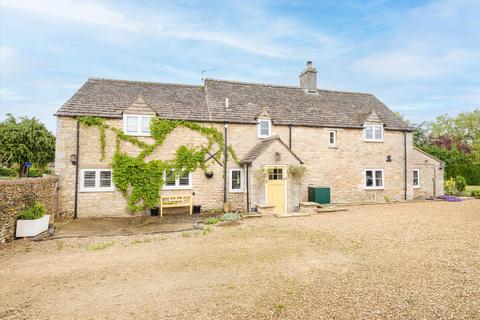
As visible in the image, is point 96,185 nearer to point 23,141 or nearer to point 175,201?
point 175,201

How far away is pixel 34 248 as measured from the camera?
958 cm

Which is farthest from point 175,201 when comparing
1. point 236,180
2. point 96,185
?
point 96,185

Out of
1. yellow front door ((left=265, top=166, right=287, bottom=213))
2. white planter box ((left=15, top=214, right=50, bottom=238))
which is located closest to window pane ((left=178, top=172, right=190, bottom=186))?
yellow front door ((left=265, top=166, right=287, bottom=213))

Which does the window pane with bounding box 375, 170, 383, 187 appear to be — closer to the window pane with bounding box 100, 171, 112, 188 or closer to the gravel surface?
the gravel surface

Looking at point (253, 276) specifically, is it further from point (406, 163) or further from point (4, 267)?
point (406, 163)

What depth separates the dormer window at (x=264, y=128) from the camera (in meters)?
18.7

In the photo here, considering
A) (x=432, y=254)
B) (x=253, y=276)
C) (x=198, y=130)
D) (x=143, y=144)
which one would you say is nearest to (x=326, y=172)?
(x=198, y=130)

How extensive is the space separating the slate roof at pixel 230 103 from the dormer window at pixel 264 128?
437mm

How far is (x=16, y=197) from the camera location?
1066cm

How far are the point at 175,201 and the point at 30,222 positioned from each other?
24.1 feet

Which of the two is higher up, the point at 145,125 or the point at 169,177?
the point at 145,125

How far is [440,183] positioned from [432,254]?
18826 millimetres

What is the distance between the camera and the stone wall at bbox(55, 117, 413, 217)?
15453 millimetres

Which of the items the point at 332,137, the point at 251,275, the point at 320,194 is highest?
the point at 332,137
